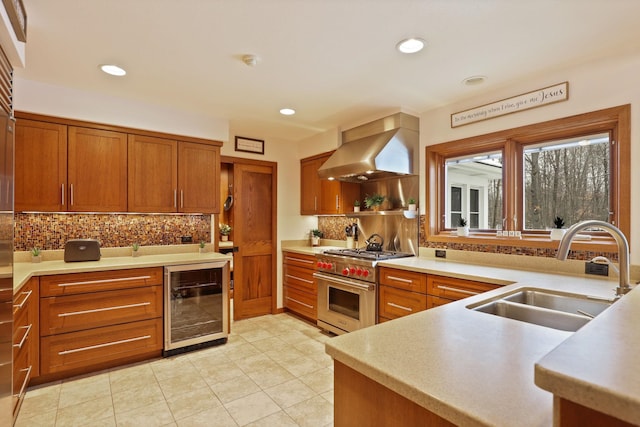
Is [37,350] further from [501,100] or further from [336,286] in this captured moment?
[501,100]

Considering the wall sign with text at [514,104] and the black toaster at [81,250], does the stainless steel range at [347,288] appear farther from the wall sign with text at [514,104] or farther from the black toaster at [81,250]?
the black toaster at [81,250]

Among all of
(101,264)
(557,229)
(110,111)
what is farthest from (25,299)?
(557,229)

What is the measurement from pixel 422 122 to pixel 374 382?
3.09m

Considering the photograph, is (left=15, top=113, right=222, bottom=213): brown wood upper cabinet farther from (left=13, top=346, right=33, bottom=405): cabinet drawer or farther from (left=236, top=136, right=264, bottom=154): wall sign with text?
(left=13, top=346, right=33, bottom=405): cabinet drawer

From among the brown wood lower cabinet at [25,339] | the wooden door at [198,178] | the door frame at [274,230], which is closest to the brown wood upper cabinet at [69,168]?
the wooden door at [198,178]

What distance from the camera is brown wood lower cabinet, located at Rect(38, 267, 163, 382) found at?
260 cm

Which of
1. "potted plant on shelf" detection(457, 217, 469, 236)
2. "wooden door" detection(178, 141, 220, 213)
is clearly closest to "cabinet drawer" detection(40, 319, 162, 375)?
"wooden door" detection(178, 141, 220, 213)

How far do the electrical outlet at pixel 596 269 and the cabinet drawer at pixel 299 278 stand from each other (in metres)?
2.65

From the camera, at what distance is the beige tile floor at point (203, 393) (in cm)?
216

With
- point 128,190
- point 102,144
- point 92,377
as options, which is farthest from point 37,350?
point 102,144

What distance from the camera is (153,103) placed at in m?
3.34

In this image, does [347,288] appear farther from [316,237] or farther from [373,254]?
[316,237]

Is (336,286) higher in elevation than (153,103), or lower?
lower

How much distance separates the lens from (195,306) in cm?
331
